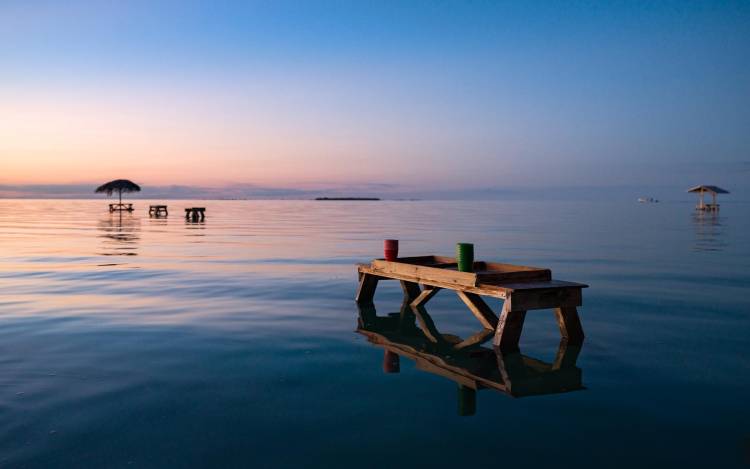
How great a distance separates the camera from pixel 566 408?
21.1ft

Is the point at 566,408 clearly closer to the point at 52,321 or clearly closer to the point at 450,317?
the point at 450,317

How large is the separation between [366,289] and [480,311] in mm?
3075

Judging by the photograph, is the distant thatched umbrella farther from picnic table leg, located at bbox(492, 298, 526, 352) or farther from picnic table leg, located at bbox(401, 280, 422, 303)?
picnic table leg, located at bbox(492, 298, 526, 352)

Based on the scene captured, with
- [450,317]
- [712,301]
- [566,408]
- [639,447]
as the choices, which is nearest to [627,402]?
[566,408]

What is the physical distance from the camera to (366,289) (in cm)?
1273

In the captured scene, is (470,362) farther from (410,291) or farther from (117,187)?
(117,187)

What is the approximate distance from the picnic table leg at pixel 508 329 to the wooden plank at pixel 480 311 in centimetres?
140

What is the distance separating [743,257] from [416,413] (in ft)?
68.9

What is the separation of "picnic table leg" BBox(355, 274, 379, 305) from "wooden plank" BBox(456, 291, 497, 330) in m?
2.55

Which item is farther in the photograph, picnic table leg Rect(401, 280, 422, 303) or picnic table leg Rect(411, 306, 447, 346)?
picnic table leg Rect(401, 280, 422, 303)

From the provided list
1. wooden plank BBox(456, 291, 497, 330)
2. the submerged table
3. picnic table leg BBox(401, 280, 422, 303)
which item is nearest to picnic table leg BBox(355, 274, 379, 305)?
picnic table leg BBox(401, 280, 422, 303)

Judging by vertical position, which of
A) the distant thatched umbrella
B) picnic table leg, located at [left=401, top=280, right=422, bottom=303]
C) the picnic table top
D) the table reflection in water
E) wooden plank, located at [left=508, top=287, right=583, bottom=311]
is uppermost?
the distant thatched umbrella

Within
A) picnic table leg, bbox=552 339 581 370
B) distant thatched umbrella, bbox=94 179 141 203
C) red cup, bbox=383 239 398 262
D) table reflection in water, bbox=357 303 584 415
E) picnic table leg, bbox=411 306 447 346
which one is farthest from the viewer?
distant thatched umbrella, bbox=94 179 141 203

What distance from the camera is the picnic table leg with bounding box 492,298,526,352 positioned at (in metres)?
8.66
